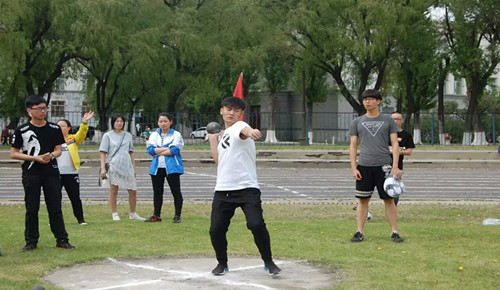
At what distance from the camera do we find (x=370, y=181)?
1020 centimetres

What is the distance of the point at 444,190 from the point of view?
63.4 ft

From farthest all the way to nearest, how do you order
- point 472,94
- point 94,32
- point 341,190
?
point 472,94, point 94,32, point 341,190

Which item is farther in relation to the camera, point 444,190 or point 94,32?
point 94,32

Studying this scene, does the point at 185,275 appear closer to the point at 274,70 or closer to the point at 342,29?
the point at 342,29

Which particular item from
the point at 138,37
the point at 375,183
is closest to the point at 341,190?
the point at 375,183

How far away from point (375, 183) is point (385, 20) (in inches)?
1255

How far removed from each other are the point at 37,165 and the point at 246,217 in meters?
3.06

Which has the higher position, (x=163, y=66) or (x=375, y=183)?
(x=163, y=66)

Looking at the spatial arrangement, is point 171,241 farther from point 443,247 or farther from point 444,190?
point 444,190

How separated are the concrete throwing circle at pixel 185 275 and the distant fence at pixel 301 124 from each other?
89.8 feet

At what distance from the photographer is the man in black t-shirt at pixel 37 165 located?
31.2ft

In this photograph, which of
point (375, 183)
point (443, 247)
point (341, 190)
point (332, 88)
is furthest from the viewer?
point (332, 88)

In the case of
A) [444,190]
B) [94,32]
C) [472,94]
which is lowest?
[444,190]

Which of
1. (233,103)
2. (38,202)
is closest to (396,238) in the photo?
(233,103)
